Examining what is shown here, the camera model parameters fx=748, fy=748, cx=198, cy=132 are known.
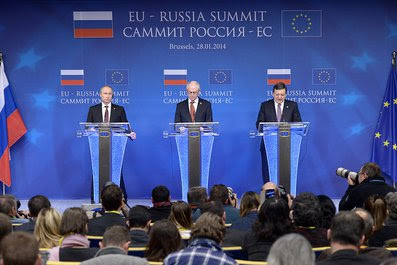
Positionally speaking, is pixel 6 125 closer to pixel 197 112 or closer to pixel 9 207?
pixel 197 112

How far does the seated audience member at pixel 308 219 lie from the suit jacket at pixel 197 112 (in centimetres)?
461

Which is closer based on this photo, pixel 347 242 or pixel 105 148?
pixel 347 242

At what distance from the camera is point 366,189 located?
7.53m

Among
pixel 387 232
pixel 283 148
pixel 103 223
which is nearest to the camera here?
pixel 387 232

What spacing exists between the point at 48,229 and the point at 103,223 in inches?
32.1

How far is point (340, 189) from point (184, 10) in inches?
146

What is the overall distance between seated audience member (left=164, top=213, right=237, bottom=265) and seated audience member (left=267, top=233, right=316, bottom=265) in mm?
744

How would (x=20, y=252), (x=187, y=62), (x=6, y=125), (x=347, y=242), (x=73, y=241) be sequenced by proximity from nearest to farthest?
(x=20, y=252) < (x=347, y=242) < (x=73, y=241) < (x=6, y=125) < (x=187, y=62)

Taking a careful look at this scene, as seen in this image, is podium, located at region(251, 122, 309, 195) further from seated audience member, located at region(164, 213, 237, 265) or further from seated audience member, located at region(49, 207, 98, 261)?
seated audience member, located at region(164, 213, 237, 265)

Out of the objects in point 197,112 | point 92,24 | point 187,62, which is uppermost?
point 92,24

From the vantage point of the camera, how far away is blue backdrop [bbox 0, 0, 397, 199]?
11.6m

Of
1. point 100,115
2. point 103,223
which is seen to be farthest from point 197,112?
point 103,223

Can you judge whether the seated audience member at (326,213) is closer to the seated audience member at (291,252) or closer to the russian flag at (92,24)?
the seated audience member at (291,252)

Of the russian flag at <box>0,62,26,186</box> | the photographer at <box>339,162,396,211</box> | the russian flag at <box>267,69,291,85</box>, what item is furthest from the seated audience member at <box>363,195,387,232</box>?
the russian flag at <box>0,62,26,186</box>
